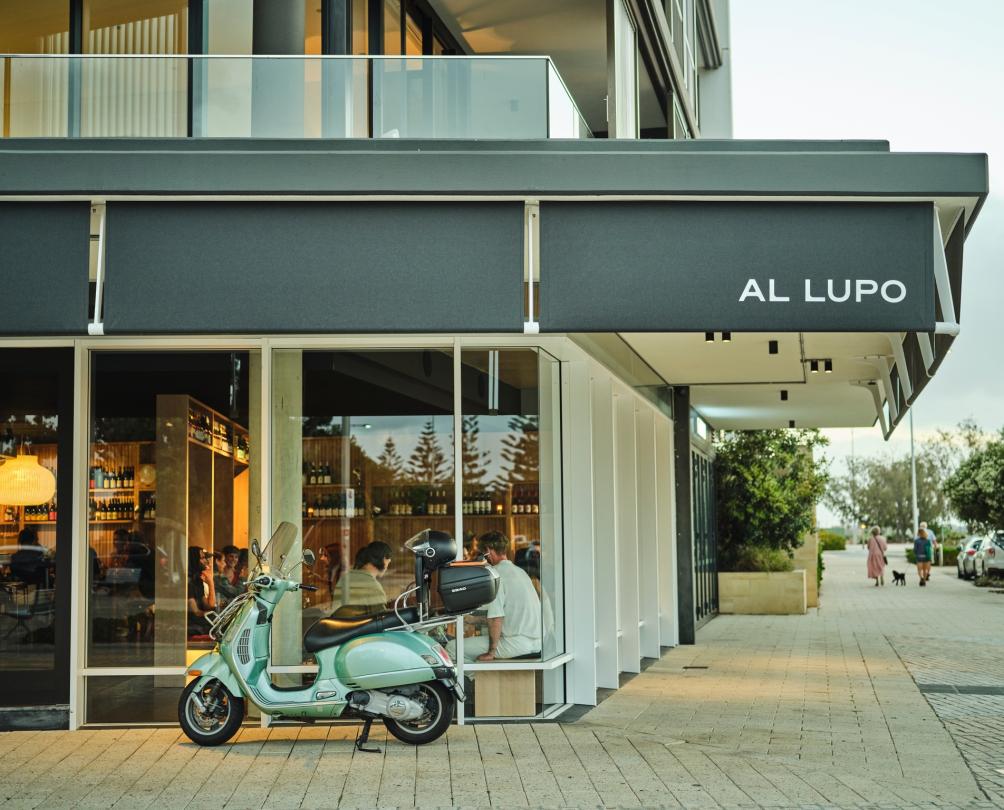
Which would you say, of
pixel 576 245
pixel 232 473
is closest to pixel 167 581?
pixel 232 473

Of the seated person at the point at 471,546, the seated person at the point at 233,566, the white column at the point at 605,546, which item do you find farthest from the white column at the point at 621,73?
the seated person at the point at 233,566

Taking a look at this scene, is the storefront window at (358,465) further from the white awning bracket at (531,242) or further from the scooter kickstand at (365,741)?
the white awning bracket at (531,242)

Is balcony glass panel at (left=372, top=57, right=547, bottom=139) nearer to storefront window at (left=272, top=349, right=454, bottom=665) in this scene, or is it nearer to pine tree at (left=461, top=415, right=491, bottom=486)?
storefront window at (left=272, top=349, right=454, bottom=665)

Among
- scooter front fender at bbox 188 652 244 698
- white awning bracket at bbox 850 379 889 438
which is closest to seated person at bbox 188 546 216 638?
scooter front fender at bbox 188 652 244 698

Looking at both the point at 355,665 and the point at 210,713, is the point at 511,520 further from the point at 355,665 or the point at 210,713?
the point at 210,713

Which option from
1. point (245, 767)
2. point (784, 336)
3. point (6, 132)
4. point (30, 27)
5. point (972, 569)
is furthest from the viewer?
point (972, 569)

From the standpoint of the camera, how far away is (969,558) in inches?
1480

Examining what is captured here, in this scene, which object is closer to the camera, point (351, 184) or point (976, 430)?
point (351, 184)

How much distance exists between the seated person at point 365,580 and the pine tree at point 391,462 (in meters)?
0.54

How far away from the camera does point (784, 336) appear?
42.3ft

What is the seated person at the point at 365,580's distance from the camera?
10148 millimetres

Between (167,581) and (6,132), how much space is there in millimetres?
3661

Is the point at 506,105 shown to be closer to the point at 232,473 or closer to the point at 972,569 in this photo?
the point at 232,473

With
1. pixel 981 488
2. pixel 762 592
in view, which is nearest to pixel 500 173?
pixel 762 592
